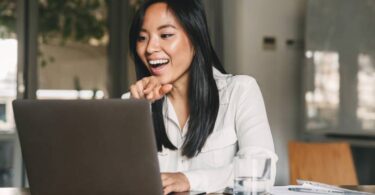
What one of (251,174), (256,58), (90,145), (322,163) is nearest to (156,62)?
(251,174)

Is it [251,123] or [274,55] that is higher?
[274,55]

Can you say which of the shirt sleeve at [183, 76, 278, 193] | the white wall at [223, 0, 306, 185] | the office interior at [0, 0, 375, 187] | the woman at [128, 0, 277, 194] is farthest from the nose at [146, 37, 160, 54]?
the white wall at [223, 0, 306, 185]

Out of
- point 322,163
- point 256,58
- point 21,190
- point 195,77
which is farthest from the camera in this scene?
point 256,58

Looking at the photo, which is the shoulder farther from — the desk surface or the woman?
the desk surface

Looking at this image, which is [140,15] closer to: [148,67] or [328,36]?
[148,67]

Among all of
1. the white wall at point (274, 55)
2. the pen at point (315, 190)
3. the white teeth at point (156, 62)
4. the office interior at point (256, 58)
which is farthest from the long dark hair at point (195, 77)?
Answer: the white wall at point (274, 55)

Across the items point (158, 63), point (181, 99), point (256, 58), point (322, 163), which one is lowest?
point (322, 163)

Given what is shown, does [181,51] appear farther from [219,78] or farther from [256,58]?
[256,58]

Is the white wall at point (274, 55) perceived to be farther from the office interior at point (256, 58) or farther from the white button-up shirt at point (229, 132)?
the white button-up shirt at point (229, 132)

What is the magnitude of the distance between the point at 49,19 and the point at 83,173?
3.60 meters

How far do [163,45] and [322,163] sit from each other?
38.2 inches

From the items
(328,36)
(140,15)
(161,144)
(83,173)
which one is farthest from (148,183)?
(328,36)

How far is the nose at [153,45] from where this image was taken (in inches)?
66.1

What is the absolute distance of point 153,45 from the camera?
1686mm
